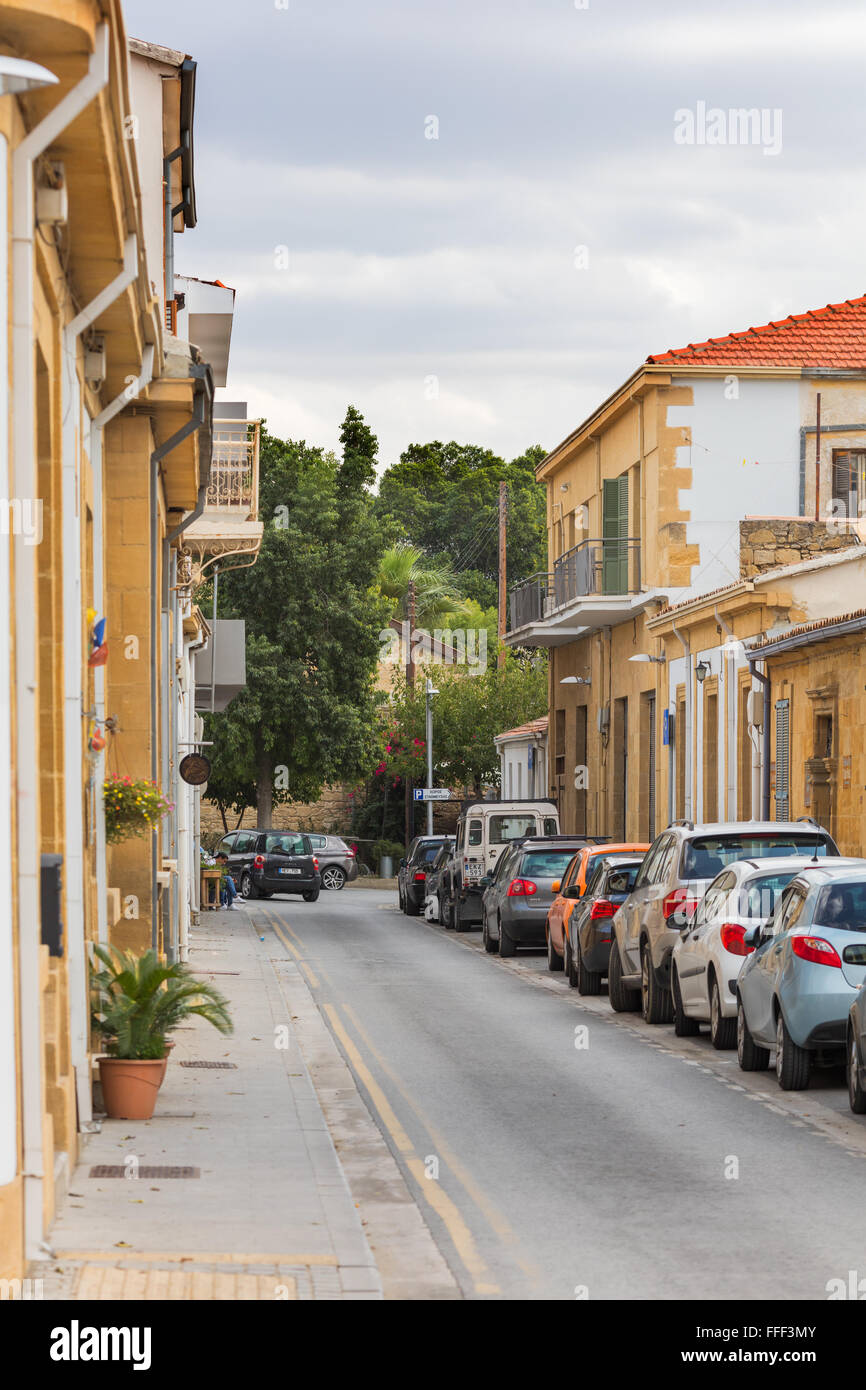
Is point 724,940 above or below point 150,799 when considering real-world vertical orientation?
below

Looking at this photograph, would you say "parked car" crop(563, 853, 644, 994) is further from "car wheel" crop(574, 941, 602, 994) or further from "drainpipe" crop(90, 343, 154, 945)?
"drainpipe" crop(90, 343, 154, 945)

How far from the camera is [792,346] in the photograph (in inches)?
1401

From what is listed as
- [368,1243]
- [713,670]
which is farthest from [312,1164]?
[713,670]

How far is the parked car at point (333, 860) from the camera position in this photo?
172 ft

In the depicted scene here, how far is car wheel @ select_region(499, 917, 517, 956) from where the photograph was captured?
2786cm

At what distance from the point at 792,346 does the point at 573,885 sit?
611 inches

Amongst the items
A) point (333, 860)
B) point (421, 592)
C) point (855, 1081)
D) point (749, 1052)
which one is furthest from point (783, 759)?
point (421, 592)

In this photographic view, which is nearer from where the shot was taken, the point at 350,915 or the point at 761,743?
the point at 761,743

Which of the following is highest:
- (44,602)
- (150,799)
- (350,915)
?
(44,602)

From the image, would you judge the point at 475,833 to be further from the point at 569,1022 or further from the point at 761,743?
the point at 569,1022

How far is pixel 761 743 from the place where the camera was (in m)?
28.5

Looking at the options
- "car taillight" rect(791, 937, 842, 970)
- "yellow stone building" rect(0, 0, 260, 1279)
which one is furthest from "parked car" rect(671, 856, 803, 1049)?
"yellow stone building" rect(0, 0, 260, 1279)

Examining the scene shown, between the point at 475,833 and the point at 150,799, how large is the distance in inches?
850

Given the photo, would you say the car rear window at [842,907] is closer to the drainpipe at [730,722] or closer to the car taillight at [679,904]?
the car taillight at [679,904]
